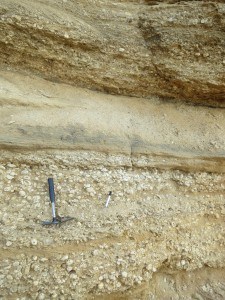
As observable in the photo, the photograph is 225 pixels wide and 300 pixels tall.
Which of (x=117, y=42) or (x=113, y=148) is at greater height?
(x=117, y=42)

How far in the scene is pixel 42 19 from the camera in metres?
2.26

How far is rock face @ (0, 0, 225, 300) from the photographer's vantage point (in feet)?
6.67

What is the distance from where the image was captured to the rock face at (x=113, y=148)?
203cm

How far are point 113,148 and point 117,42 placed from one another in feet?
3.00

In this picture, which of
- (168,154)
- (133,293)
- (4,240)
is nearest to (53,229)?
(4,240)

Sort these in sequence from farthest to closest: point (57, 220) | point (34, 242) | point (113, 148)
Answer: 1. point (113, 148)
2. point (57, 220)
3. point (34, 242)

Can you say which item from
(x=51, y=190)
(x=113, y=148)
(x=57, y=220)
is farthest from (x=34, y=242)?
(x=113, y=148)

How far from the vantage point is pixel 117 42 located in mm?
2439

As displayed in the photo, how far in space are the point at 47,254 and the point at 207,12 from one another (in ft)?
7.45

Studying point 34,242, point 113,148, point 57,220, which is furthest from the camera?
point 113,148

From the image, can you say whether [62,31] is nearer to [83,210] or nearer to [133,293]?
[83,210]

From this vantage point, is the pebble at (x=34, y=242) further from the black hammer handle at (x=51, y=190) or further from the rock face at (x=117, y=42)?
the rock face at (x=117, y=42)

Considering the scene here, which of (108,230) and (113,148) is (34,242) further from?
(113,148)

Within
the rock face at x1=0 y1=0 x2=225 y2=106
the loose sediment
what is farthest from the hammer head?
the rock face at x1=0 y1=0 x2=225 y2=106
